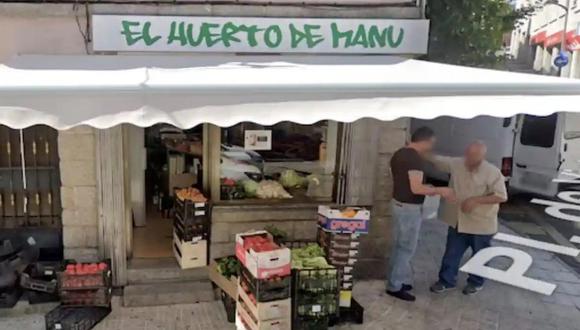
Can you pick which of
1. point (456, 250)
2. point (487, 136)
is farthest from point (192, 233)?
point (487, 136)

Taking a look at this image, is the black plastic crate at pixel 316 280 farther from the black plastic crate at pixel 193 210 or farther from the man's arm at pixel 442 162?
the man's arm at pixel 442 162

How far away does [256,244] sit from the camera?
508 cm

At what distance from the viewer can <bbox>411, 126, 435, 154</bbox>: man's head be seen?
19.0ft

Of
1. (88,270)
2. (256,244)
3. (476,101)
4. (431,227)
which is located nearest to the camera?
(476,101)

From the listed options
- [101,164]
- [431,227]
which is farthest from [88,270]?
[431,227]

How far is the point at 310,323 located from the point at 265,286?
2.33 feet

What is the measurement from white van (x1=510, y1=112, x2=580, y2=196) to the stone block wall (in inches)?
247

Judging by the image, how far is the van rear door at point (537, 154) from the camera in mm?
10484

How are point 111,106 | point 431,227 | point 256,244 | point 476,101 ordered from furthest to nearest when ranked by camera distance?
point 431,227, point 256,244, point 476,101, point 111,106

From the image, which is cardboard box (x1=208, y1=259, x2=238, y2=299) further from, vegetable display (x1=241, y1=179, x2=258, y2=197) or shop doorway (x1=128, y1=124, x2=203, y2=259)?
vegetable display (x1=241, y1=179, x2=258, y2=197)

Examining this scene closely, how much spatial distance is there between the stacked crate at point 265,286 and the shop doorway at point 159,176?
1877mm

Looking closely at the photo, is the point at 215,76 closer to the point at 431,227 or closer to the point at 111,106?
the point at 111,106

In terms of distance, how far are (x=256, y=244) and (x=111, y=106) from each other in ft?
6.49

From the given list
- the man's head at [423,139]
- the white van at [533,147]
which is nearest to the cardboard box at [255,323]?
the man's head at [423,139]
